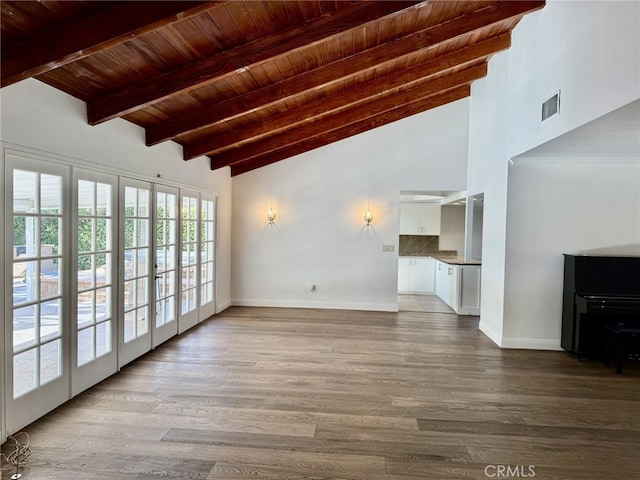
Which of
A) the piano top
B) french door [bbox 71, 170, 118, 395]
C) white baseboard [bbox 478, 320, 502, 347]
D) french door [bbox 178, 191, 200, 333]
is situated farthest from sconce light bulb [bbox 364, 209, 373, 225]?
french door [bbox 71, 170, 118, 395]

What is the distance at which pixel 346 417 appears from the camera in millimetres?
2889

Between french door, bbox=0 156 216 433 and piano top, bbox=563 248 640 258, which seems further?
piano top, bbox=563 248 640 258

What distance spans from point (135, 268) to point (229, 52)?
2.57m

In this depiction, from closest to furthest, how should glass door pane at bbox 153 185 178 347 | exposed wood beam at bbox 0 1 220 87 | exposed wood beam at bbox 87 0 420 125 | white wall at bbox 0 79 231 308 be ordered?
exposed wood beam at bbox 0 1 220 87 → white wall at bbox 0 79 231 308 → exposed wood beam at bbox 87 0 420 125 → glass door pane at bbox 153 185 178 347

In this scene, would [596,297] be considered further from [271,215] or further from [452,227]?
[271,215]

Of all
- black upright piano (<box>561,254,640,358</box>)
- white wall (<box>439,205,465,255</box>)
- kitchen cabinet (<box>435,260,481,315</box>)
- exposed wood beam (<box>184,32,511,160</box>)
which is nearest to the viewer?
black upright piano (<box>561,254,640,358</box>)

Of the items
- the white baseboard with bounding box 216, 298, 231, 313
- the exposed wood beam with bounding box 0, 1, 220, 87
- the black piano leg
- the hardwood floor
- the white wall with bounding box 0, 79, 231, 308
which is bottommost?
the hardwood floor

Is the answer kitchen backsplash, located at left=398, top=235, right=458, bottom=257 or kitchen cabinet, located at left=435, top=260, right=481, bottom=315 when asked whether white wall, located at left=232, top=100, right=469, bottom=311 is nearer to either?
kitchen cabinet, located at left=435, top=260, right=481, bottom=315

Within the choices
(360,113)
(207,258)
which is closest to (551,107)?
(360,113)

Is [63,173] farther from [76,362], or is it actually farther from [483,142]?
[483,142]

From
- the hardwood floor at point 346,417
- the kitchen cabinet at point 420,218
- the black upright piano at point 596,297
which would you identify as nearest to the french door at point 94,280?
the hardwood floor at point 346,417

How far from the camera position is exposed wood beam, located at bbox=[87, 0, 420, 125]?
2.92 m

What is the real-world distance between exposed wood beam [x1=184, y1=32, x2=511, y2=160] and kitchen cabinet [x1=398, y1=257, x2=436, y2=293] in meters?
4.57

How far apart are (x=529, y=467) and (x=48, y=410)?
3.62 m
